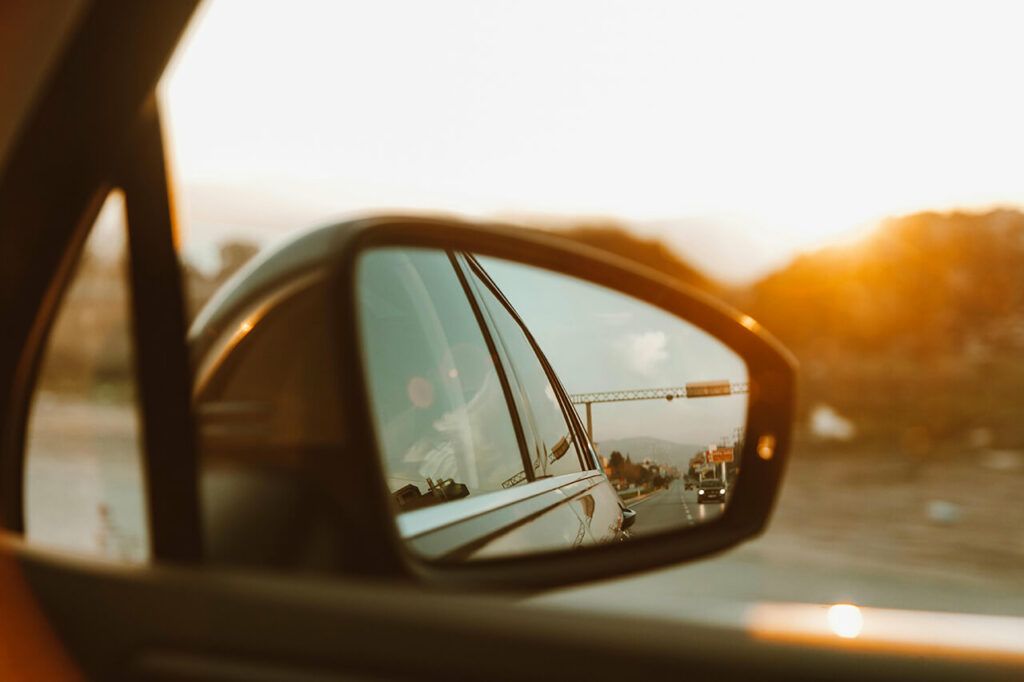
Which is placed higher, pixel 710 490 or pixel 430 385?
pixel 430 385

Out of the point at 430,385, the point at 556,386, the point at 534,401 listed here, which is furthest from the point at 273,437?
the point at 534,401

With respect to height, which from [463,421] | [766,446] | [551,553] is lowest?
[551,553]

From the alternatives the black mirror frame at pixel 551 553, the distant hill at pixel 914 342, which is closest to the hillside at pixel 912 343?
the distant hill at pixel 914 342

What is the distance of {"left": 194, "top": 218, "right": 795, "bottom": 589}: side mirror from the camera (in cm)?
140

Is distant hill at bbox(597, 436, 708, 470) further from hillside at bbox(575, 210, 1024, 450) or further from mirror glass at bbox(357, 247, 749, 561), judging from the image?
hillside at bbox(575, 210, 1024, 450)

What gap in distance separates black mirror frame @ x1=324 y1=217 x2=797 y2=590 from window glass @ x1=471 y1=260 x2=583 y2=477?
139mm

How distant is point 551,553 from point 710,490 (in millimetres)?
379

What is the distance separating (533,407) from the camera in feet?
7.07

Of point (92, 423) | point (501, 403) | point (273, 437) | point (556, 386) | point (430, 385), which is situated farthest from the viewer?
point (501, 403)

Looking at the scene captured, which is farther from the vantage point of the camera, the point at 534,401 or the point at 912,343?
the point at 912,343

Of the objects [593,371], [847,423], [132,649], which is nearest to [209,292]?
[132,649]

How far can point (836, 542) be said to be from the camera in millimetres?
6859

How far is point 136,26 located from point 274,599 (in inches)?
37.0

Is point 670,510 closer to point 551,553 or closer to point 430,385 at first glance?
point 551,553
